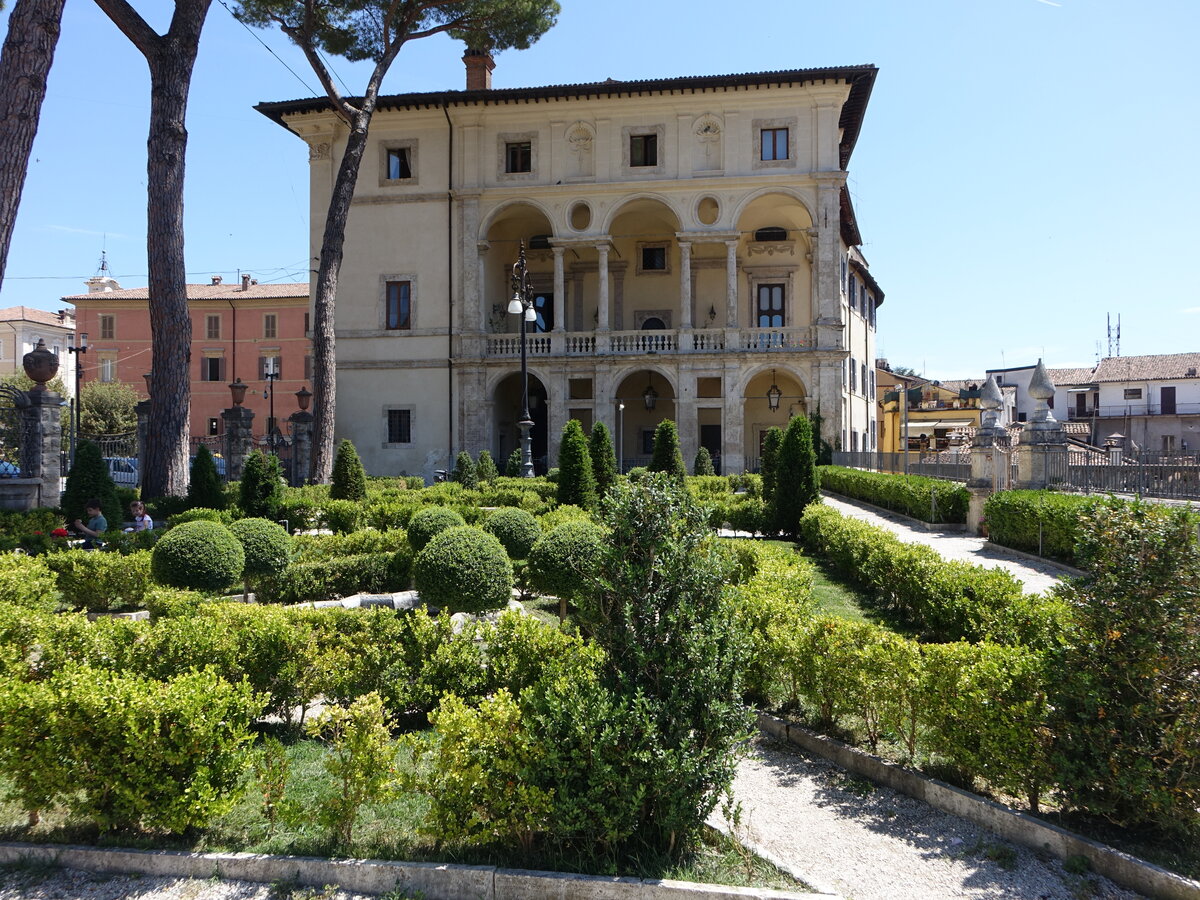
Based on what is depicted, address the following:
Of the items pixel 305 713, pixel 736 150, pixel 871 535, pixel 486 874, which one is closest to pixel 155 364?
pixel 305 713

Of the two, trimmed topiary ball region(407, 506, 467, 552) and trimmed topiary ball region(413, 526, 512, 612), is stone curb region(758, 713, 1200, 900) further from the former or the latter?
trimmed topiary ball region(407, 506, 467, 552)

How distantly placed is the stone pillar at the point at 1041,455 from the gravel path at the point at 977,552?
1585mm

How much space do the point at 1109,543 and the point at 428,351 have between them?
95.1 feet

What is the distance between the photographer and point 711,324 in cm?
3372

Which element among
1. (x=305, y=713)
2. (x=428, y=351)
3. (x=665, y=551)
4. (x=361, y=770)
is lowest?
(x=305, y=713)

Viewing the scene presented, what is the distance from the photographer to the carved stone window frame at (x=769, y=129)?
29.5m

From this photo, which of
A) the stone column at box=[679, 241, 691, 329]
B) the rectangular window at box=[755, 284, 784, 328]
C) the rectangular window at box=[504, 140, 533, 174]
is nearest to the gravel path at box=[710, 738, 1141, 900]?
the stone column at box=[679, 241, 691, 329]

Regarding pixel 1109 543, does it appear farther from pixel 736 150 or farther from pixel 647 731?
pixel 736 150

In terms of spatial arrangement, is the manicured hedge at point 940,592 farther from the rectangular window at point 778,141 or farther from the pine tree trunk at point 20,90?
the rectangular window at point 778,141

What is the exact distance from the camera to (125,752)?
165 inches

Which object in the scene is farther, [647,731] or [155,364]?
[155,364]

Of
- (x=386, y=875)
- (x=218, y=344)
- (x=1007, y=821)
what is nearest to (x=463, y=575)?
(x=386, y=875)

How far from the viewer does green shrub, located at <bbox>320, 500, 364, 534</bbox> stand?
14688 millimetres

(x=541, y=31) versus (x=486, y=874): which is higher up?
(x=541, y=31)
